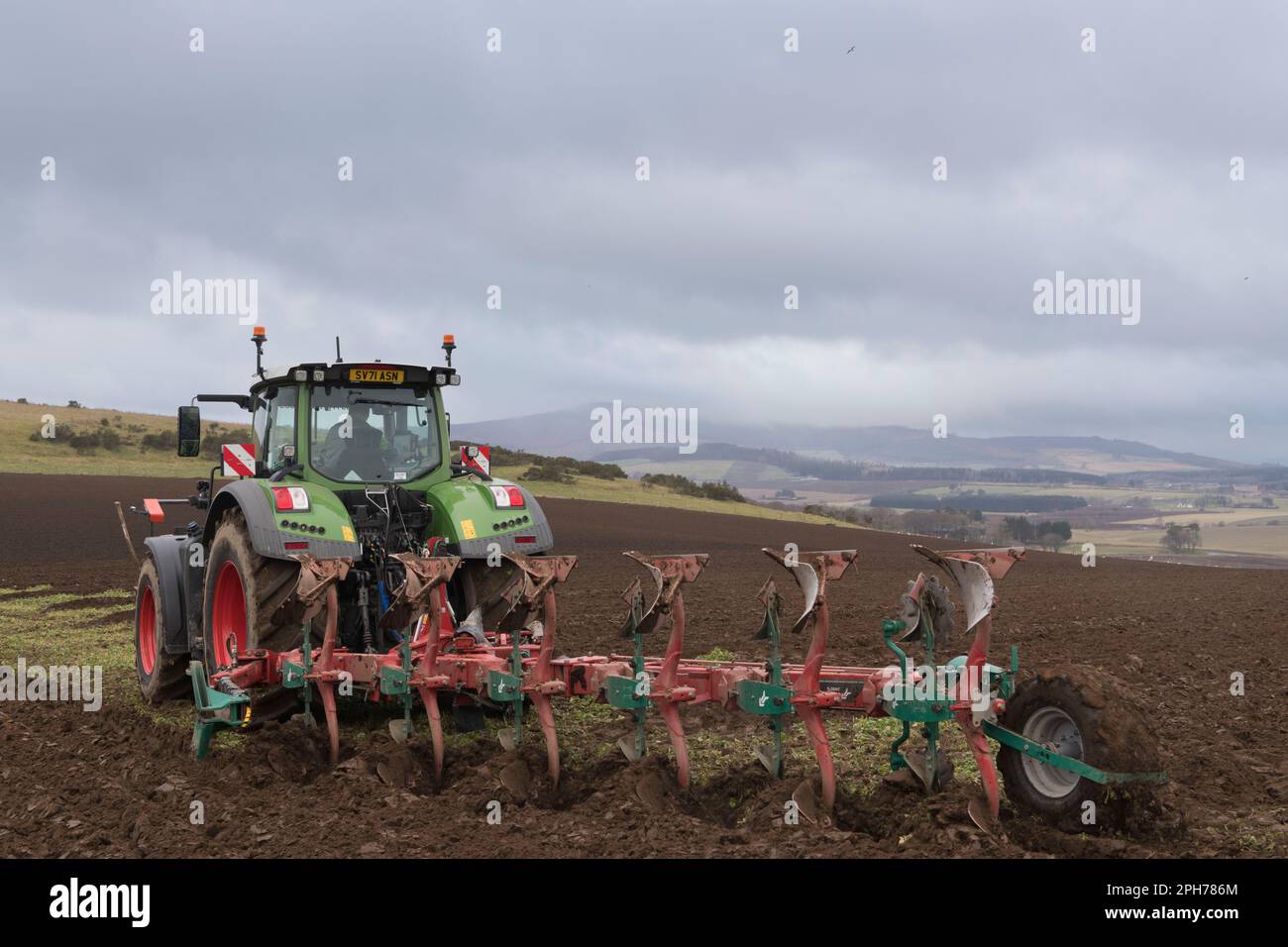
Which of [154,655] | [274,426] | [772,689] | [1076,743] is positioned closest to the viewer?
[1076,743]

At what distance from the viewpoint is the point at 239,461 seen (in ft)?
28.5

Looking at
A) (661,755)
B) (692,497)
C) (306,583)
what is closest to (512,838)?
(661,755)

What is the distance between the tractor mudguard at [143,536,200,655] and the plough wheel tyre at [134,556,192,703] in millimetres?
56

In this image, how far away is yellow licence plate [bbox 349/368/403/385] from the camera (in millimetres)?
8422

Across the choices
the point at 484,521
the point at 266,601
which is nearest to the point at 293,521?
the point at 266,601

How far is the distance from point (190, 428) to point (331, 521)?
1.81 metres

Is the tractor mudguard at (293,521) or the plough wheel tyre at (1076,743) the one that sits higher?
the tractor mudguard at (293,521)

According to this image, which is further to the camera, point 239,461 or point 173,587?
point 173,587

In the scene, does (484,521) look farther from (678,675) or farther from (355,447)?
(678,675)

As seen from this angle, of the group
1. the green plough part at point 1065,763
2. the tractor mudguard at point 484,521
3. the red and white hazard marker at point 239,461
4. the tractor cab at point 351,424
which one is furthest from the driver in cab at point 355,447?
the green plough part at point 1065,763

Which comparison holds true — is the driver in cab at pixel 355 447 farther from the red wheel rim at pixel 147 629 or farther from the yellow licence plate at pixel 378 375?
the red wheel rim at pixel 147 629

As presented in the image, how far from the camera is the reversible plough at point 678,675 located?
17.1 feet

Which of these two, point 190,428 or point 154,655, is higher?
point 190,428

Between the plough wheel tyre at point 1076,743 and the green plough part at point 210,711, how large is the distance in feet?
14.2
